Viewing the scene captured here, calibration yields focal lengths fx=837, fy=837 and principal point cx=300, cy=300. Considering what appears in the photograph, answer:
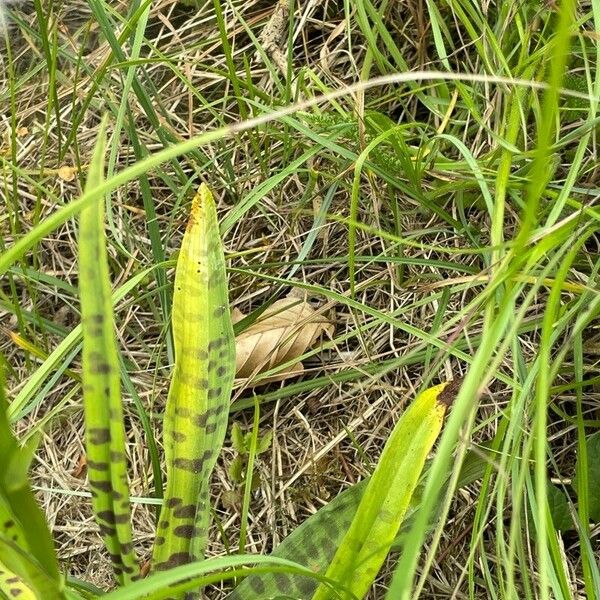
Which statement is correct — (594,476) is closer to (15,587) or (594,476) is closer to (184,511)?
(184,511)

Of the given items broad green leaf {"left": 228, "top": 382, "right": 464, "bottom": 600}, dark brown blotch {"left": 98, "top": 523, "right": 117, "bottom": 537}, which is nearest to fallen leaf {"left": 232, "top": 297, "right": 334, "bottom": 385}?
broad green leaf {"left": 228, "top": 382, "right": 464, "bottom": 600}

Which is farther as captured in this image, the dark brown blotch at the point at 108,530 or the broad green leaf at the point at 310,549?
the broad green leaf at the point at 310,549

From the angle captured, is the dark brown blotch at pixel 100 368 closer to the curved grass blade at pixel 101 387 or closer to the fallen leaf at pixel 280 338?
the curved grass blade at pixel 101 387

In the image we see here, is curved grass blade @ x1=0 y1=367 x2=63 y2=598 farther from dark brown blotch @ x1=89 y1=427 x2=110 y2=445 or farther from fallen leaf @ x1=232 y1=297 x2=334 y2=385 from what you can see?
fallen leaf @ x1=232 y1=297 x2=334 y2=385

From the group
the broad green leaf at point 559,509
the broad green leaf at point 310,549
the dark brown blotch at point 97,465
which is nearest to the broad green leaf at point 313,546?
the broad green leaf at point 310,549

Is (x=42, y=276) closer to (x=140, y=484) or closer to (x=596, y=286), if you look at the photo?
(x=140, y=484)

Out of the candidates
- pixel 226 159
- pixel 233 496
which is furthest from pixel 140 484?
pixel 226 159
